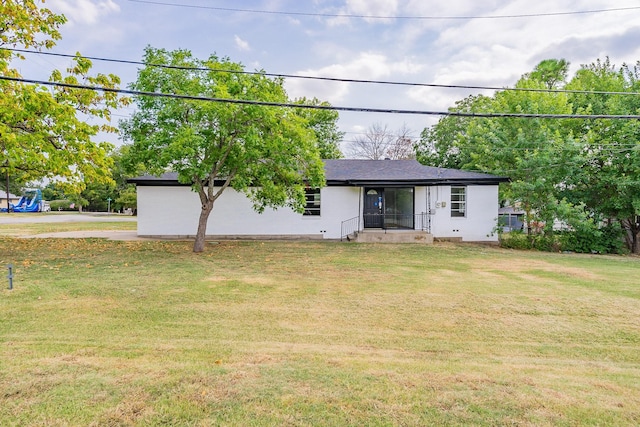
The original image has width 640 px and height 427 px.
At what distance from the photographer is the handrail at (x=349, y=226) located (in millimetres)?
16797

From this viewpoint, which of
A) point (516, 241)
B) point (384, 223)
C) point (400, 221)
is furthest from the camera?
point (400, 221)

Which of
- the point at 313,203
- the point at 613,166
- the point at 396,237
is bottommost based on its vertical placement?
the point at 396,237

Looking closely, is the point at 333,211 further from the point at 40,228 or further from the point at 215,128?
the point at 40,228

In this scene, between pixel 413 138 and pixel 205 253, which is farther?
pixel 413 138

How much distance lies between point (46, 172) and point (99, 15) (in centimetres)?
496

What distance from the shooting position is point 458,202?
54.3 feet

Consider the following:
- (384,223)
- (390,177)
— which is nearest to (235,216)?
(384,223)

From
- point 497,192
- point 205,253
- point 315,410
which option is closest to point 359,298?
point 315,410

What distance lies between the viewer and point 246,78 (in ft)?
33.8

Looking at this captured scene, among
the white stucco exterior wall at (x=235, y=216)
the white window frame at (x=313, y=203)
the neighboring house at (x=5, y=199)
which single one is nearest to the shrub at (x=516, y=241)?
the white stucco exterior wall at (x=235, y=216)

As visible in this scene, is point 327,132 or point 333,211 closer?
point 333,211

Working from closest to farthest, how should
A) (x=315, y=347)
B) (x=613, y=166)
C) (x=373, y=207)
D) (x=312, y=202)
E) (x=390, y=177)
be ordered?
(x=315, y=347)
(x=613, y=166)
(x=390, y=177)
(x=312, y=202)
(x=373, y=207)

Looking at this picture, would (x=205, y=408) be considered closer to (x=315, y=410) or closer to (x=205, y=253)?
(x=315, y=410)

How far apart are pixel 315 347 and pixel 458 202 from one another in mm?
14174
